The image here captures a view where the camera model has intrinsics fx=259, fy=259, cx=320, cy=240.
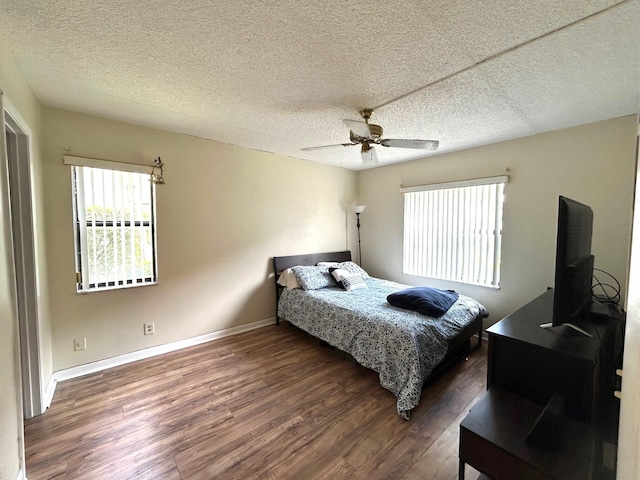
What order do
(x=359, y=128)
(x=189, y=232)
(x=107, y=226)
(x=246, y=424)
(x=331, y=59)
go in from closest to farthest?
(x=331, y=59) → (x=246, y=424) → (x=359, y=128) → (x=107, y=226) → (x=189, y=232)

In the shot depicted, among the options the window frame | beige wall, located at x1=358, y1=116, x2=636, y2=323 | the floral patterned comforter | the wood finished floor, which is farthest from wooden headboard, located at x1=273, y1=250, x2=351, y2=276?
the window frame

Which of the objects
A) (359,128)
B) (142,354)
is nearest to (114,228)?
(142,354)

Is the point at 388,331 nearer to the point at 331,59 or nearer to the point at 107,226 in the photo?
the point at 331,59

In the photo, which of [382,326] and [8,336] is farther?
[382,326]

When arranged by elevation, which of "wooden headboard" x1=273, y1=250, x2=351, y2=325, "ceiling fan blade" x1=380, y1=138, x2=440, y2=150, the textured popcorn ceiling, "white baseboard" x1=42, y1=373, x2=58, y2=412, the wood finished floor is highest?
the textured popcorn ceiling

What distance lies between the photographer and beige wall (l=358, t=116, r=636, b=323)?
2.41 m

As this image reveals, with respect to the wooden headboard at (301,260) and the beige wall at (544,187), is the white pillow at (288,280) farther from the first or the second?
the beige wall at (544,187)

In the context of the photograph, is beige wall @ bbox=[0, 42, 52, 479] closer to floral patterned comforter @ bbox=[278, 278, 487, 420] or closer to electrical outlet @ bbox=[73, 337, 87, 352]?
electrical outlet @ bbox=[73, 337, 87, 352]

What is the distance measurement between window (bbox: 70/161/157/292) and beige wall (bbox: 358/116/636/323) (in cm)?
349

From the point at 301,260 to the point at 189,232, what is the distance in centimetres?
159

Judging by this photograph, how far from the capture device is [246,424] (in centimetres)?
186

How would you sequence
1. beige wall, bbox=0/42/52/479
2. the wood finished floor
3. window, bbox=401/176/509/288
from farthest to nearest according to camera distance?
window, bbox=401/176/509/288 < the wood finished floor < beige wall, bbox=0/42/52/479

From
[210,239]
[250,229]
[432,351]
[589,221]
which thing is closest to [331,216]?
[250,229]

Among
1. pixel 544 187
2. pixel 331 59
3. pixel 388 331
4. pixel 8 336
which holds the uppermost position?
pixel 331 59
